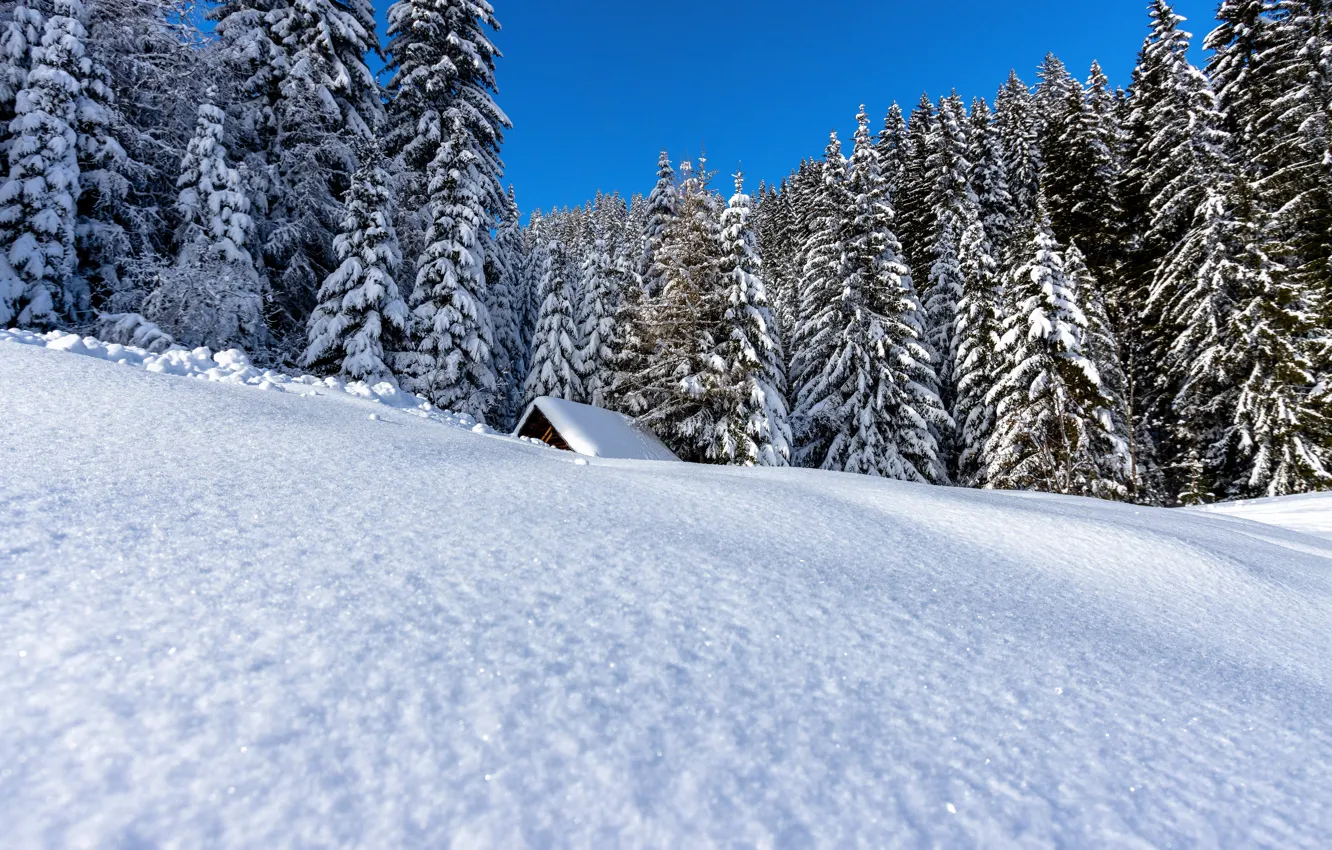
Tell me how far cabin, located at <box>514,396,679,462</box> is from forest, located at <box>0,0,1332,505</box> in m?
1.05

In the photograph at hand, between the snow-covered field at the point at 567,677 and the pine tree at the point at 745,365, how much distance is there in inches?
526

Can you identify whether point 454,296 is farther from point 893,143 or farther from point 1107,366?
point 893,143

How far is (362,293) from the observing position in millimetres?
15883

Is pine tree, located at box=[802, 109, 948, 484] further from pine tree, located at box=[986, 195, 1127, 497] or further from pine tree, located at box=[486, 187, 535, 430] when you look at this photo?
pine tree, located at box=[486, 187, 535, 430]

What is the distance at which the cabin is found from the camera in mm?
15625

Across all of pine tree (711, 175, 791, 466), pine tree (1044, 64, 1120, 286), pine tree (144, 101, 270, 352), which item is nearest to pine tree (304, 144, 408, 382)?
pine tree (144, 101, 270, 352)

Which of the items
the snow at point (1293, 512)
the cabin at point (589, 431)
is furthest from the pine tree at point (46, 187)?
the snow at point (1293, 512)

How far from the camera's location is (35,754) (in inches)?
42.4

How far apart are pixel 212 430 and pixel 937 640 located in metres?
3.69

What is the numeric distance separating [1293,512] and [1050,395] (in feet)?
31.1

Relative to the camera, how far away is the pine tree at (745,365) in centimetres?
1647

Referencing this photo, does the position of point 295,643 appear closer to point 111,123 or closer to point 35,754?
point 35,754

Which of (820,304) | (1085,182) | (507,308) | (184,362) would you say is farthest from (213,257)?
(1085,182)

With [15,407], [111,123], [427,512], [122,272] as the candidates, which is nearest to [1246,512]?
[427,512]
